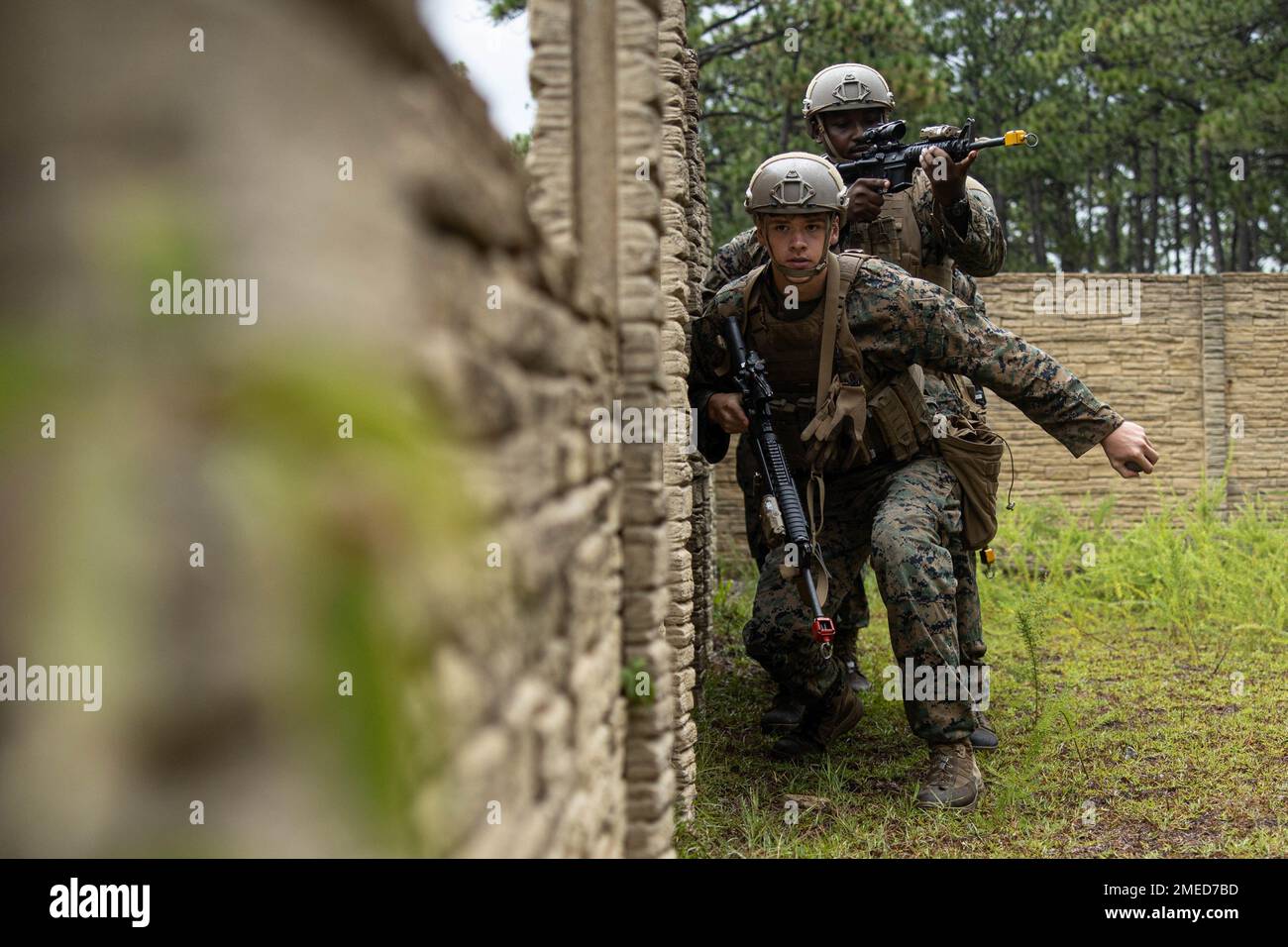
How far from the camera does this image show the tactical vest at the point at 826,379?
15.0 feet

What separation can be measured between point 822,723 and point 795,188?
2.03m

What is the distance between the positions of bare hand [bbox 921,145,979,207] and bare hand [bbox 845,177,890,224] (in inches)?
7.4

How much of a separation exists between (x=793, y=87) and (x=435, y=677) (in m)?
15.5

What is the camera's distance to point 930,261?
17.8 feet

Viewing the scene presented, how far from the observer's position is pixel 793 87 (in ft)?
51.9

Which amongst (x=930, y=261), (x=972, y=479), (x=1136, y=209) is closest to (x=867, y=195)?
(x=930, y=261)

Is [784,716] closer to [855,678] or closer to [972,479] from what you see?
[855,678]

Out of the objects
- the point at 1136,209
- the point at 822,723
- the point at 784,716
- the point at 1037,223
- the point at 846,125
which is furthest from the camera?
the point at 1037,223

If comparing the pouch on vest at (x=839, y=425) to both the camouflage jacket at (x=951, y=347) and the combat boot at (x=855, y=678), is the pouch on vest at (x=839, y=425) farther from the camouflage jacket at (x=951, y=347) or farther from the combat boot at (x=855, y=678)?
the combat boot at (x=855, y=678)

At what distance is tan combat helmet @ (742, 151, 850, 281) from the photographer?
4.39m

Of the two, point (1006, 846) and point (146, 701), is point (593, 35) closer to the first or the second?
point (146, 701)

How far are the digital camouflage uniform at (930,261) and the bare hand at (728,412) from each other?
0.30 meters

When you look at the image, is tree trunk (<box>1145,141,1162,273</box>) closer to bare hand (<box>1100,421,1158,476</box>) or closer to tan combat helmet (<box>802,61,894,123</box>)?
tan combat helmet (<box>802,61,894,123</box>)
